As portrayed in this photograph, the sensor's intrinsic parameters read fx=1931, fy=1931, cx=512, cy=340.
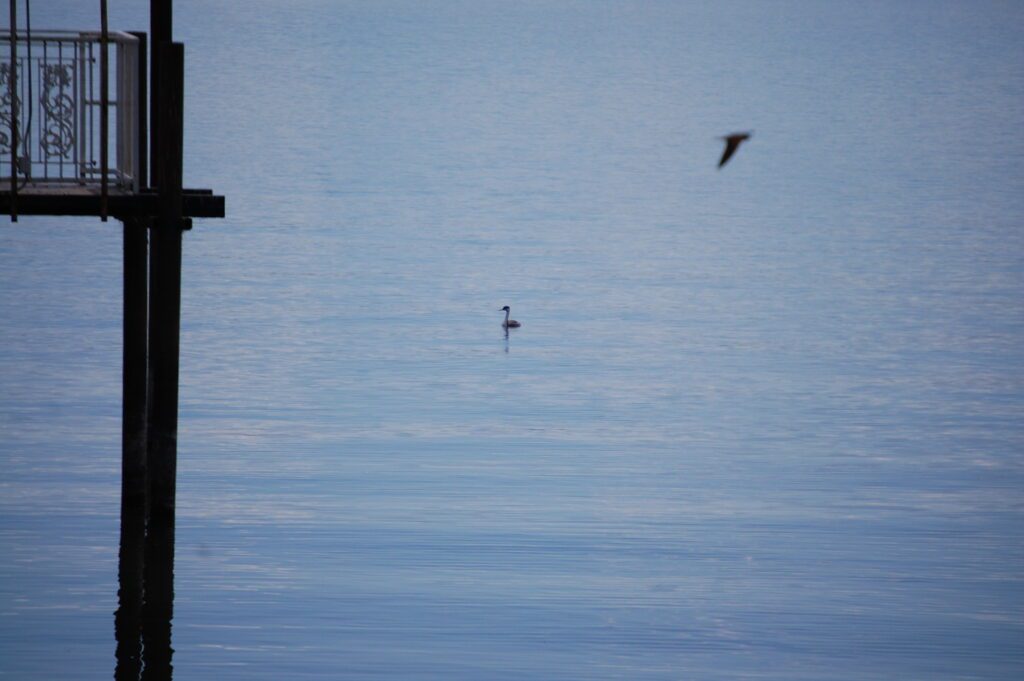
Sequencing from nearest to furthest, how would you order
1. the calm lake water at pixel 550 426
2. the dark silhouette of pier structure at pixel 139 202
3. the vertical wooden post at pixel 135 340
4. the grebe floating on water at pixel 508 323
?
the dark silhouette of pier structure at pixel 139 202 < the calm lake water at pixel 550 426 < the vertical wooden post at pixel 135 340 < the grebe floating on water at pixel 508 323

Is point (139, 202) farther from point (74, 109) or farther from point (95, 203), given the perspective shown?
point (74, 109)

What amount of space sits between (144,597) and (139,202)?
3.07 m

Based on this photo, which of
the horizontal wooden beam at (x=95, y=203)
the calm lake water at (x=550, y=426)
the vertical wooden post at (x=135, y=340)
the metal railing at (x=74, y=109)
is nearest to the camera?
the horizontal wooden beam at (x=95, y=203)

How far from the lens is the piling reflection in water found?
13.3 metres

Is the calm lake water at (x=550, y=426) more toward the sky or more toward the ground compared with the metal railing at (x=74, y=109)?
more toward the ground

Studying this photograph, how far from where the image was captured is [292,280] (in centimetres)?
3341

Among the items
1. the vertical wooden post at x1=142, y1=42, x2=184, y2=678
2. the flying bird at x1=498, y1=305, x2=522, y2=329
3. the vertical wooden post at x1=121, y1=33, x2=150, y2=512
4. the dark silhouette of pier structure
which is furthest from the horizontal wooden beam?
the flying bird at x1=498, y1=305, x2=522, y2=329

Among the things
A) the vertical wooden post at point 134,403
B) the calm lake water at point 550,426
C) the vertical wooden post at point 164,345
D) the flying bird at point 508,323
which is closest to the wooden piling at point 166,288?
the vertical wooden post at point 164,345

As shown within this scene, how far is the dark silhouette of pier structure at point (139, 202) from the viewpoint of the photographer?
13.5 metres

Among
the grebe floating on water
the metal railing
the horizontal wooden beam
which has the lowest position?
the grebe floating on water

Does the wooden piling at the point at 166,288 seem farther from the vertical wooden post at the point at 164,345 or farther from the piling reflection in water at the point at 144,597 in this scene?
the piling reflection in water at the point at 144,597

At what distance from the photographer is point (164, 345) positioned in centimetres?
1400

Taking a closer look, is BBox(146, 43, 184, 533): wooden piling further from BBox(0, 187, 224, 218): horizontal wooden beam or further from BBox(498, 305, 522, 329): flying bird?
BBox(498, 305, 522, 329): flying bird

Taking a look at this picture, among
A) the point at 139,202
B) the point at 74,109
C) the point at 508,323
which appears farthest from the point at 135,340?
the point at 508,323
